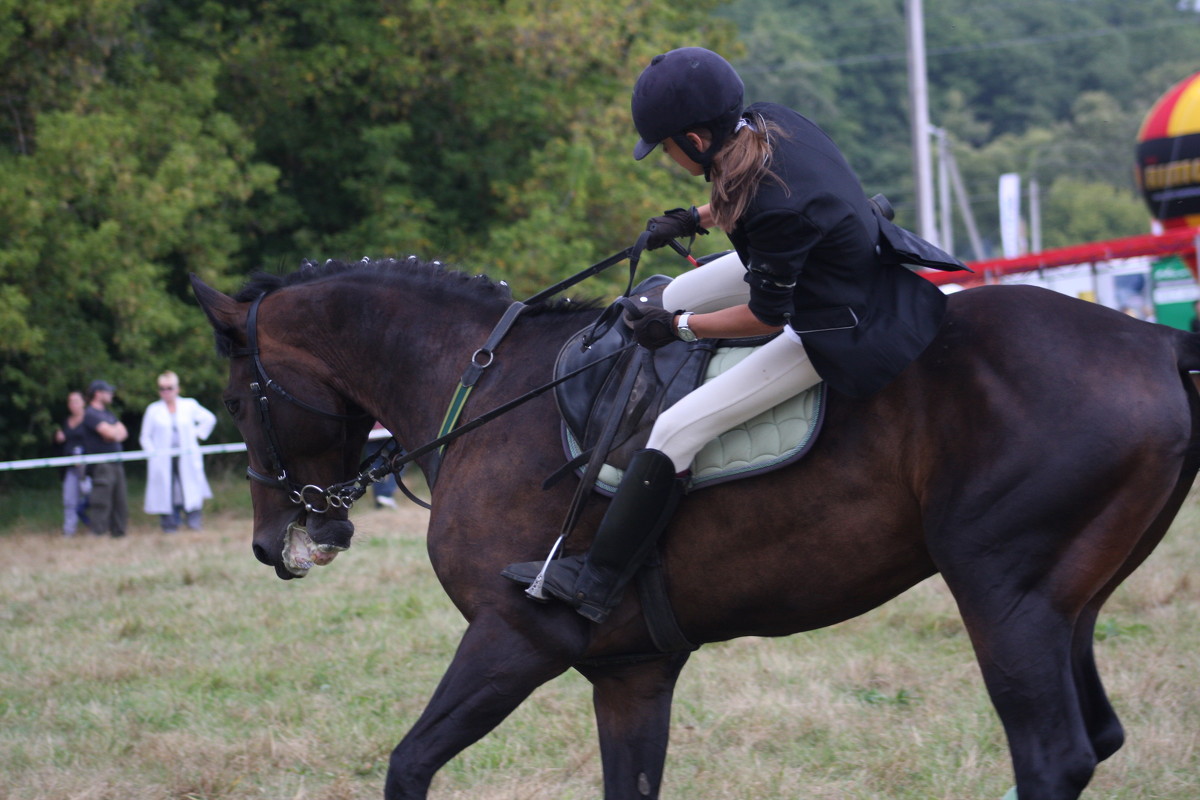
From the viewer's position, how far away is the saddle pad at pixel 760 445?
338 cm

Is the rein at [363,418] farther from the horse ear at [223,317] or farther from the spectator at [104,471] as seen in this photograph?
the spectator at [104,471]

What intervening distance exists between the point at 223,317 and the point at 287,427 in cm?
49

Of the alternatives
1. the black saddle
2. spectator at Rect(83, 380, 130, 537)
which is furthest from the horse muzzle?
spectator at Rect(83, 380, 130, 537)

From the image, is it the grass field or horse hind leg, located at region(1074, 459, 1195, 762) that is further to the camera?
the grass field

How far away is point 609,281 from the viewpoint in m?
20.2

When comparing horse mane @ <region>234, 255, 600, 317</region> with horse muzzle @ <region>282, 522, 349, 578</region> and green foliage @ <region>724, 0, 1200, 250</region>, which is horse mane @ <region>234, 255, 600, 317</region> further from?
green foliage @ <region>724, 0, 1200, 250</region>

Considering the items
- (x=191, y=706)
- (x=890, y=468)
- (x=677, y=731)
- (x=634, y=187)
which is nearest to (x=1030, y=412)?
(x=890, y=468)

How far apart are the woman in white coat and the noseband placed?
10.4 metres

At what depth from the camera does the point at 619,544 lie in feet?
11.3

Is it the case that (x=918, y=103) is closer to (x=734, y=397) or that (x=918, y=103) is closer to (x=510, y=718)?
(x=510, y=718)

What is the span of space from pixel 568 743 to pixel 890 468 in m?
2.45

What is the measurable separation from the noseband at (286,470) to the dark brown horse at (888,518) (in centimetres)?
26

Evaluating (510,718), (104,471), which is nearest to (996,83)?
(104,471)

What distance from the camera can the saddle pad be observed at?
3375 millimetres
